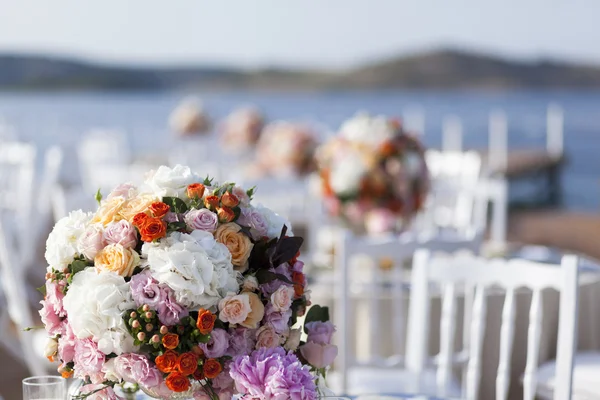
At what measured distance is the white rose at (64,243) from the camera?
1.50m

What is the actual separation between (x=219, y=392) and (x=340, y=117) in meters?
29.6

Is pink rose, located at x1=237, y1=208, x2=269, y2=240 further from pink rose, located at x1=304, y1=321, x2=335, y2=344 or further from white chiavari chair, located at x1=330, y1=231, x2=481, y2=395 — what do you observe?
white chiavari chair, located at x1=330, y1=231, x2=481, y2=395

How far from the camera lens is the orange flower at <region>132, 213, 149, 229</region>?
1460 mm

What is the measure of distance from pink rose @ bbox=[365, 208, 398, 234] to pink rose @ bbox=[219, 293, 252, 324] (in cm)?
258

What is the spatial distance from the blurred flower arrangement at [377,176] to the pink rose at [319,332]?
7.58 ft

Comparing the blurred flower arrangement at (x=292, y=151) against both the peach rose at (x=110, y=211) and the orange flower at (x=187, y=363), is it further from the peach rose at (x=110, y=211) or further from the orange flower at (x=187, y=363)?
the orange flower at (x=187, y=363)

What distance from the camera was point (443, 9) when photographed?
95.2 feet

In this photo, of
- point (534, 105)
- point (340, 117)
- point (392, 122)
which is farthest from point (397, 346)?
point (534, 105)

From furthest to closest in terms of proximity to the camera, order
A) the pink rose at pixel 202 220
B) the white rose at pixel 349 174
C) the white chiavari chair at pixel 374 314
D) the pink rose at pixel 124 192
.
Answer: the white rose at pixel 349 174 → the white chiavari chair at pixel 374 314 → the pink rose at pixel 124 192 → the pink rose at pixel 202 220

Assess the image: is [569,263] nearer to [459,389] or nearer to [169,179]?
[459,389]

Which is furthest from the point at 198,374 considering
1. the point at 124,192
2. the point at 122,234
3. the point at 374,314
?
the point at 374,314

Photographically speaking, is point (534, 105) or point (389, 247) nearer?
point (389, 247)

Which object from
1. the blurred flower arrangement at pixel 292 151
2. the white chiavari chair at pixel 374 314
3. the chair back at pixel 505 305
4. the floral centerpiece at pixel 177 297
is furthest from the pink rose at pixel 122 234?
the blurred flower arrangement at pixel 292 151

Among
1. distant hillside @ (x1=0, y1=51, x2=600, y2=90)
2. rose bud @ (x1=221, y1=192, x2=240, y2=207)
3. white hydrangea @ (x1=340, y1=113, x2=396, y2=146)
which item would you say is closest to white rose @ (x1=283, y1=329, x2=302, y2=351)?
rose bud @ (x1=221, y1=192, x2=240, y2=207)
